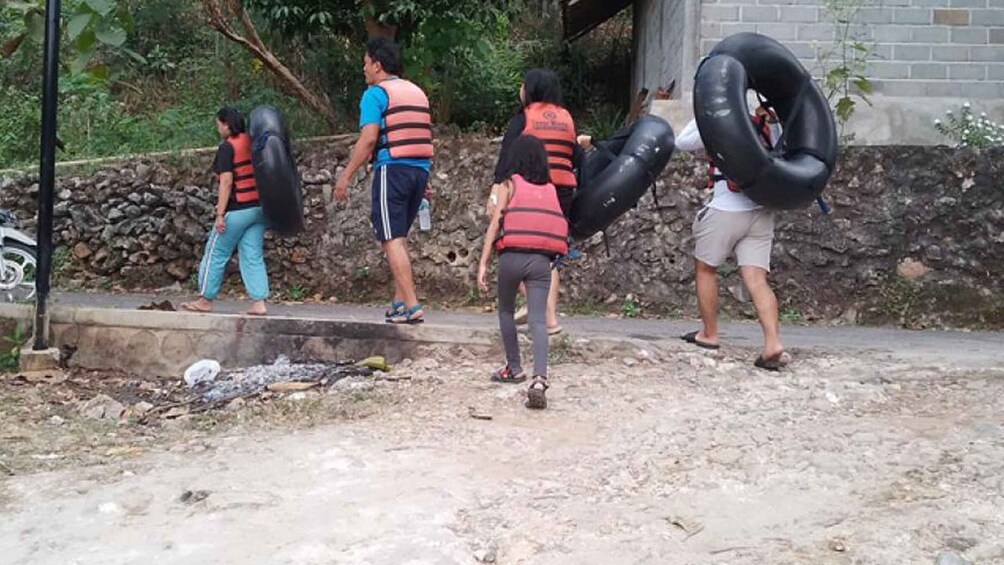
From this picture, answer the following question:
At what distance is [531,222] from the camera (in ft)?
16.2

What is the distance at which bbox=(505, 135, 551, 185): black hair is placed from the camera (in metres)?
5.00

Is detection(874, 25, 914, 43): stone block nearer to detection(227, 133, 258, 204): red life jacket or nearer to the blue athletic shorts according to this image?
the blue athletic shorts

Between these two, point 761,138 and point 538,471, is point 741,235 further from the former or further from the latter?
point 538,471

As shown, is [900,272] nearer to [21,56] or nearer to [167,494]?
[167,494]

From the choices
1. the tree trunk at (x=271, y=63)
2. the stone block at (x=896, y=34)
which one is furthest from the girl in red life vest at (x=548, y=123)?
the tree trunk at (x=271, y=63)

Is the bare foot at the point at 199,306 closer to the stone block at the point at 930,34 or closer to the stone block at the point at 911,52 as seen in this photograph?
the stone block at the point at 911,52

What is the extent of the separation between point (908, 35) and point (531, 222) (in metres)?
5.94

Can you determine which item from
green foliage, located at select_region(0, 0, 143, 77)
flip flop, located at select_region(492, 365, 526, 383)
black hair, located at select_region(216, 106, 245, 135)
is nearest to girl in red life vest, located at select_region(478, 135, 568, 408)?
flip flop, located at select_region(492, 365, 526, 383)

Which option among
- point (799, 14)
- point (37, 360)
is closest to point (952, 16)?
point (799, 14)

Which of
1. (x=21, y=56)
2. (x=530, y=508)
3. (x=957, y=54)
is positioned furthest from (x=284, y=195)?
(x=21, y=56)

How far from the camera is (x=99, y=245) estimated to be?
33.1 ft

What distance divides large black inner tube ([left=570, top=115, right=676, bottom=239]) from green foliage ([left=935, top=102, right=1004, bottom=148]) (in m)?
3.65

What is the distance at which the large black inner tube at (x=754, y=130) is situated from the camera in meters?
5.39

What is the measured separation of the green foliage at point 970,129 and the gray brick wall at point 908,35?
25 centimetres
